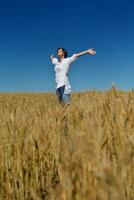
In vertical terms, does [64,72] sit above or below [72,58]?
below

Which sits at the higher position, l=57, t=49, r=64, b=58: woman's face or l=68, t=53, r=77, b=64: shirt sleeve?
l=57, t=49, r=64, b=58: woman's face

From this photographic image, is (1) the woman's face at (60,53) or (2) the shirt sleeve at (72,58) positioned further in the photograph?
(1) the woman's face at (60,53)

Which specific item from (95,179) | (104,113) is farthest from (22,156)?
(95,179)

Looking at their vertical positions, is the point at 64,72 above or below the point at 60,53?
below

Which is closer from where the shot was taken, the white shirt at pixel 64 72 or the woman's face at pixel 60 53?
the white shirt at pixel 64 72

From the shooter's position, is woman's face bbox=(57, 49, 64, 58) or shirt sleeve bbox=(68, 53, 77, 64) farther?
woman's face bbox=(57, 49, 64, 58)

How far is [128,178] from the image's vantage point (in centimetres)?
183

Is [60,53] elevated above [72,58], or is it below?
above

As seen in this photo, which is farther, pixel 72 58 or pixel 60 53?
pixel 60 53

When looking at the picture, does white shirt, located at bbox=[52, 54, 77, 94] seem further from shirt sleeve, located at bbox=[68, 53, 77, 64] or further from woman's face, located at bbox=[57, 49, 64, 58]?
woman's face, located at bbox=[57, 49, 64, 58]

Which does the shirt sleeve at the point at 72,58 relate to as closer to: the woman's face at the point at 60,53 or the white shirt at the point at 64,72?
the white shirt at the point at 64,72

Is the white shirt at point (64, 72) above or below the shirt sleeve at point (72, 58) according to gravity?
below

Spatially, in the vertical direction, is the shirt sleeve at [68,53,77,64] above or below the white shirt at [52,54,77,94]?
above

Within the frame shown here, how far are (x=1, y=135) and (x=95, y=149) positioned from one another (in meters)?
1.52
